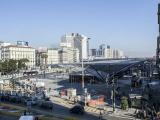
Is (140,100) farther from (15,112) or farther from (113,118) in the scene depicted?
(15,112)

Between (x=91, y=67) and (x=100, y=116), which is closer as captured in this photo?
(x=100, y=116)

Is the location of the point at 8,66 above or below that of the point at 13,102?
above

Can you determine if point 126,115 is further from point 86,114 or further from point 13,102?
point 13,102

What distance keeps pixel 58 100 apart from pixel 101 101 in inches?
399

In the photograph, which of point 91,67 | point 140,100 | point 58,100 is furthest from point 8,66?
point 140,100

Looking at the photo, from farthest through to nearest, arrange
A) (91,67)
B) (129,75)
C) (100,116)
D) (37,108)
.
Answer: (129,75) < (91,67) < (37,108) < (100,116)

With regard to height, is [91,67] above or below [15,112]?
above

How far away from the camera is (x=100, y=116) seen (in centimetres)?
6084

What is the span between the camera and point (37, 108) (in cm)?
7369

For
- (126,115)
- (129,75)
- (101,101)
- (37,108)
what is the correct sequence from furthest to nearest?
1. (129,75)
2. (101,101)
3. (37,108)
4. (126,115)

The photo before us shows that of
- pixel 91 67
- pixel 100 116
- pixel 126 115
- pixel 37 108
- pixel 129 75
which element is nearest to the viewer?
pixel 100 116

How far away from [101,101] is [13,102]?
18175 millimetres

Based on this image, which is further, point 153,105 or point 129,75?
point 129,75

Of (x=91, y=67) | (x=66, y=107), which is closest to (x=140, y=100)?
(x=66, y=107)
